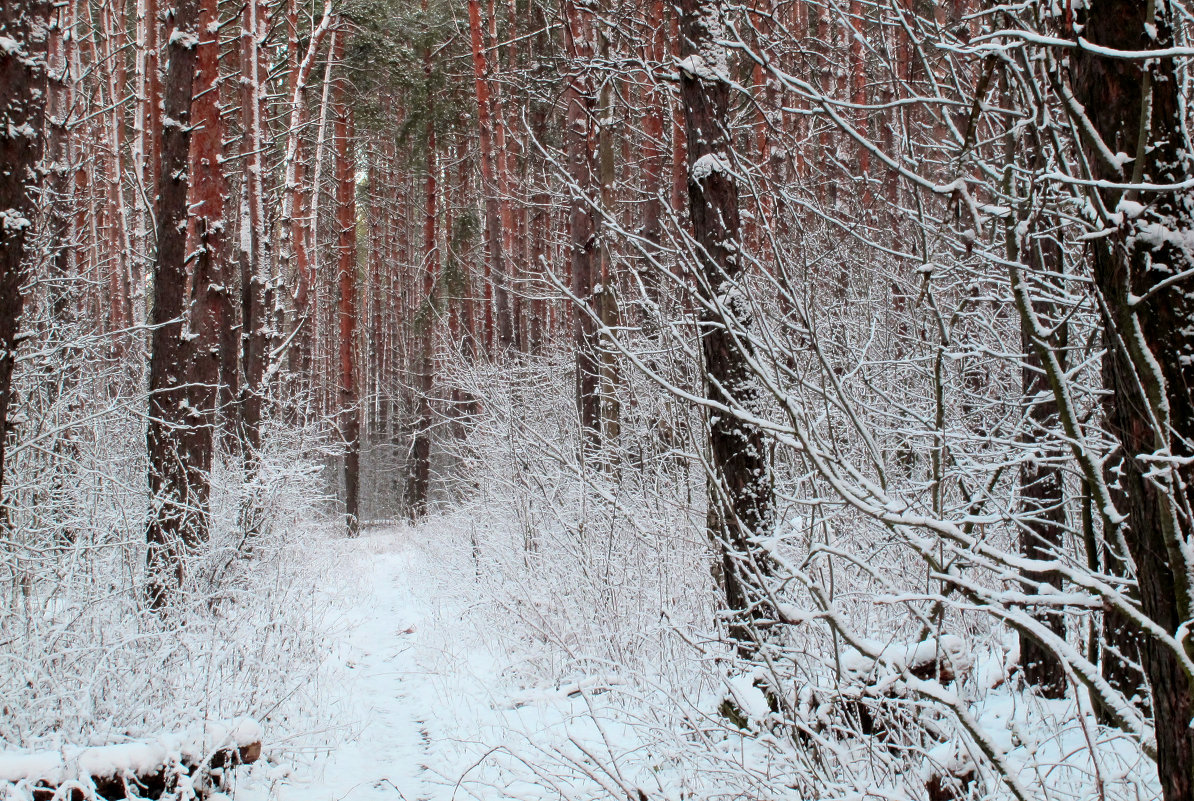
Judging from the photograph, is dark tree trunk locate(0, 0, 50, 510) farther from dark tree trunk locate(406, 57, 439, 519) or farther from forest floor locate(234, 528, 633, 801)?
dark tree trunk locate(406, 57, 439, 519)

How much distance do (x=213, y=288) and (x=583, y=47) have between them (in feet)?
16.5

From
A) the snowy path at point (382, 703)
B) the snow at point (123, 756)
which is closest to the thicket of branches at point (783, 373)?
the snow at point (123, 756)

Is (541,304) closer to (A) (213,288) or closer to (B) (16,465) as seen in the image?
(A) (213,288)

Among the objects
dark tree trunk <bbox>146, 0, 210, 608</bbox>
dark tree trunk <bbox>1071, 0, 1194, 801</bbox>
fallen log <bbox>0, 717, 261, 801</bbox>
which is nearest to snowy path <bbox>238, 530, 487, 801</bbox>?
fallen log <bbox>0, 717, 261, 801</bbox>

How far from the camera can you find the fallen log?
3.42 m

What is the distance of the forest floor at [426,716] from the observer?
4.30m

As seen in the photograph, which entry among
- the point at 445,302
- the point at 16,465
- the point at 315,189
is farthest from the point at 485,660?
the point at 445,302

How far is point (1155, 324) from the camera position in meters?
1.69

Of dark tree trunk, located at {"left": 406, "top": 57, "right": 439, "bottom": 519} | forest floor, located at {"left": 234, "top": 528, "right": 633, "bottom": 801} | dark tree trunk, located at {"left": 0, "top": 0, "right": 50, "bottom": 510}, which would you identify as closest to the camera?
dark tree trunk, located at {"left": 0, "top": 0, "right": 50, "bottom": 510}

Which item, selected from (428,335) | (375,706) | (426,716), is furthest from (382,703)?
(428,335)

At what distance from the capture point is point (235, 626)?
5.29 m

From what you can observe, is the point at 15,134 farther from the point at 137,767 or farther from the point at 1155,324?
the point at 1155,324

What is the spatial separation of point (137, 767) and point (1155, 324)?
4140mm

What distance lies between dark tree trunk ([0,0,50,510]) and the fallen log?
→ 125 cm
